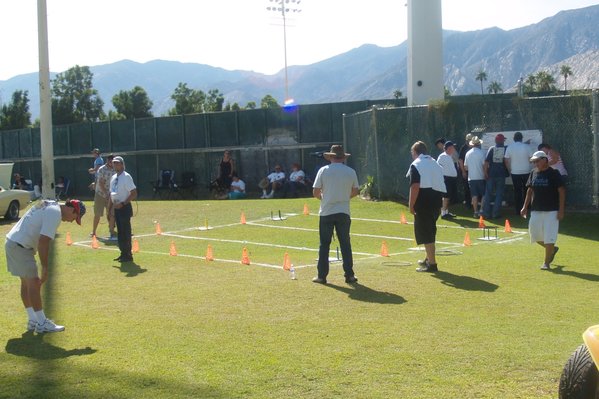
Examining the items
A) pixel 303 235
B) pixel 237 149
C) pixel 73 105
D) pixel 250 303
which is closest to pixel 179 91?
pixel 73 105

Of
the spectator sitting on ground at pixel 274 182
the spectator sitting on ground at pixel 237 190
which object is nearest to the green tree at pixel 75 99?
the spectator sitting on ground at pixel 237 190

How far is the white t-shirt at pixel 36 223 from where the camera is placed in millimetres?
8445

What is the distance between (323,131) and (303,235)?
43.4ft

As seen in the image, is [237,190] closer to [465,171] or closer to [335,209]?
[465,171]

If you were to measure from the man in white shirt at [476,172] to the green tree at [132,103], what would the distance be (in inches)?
2656

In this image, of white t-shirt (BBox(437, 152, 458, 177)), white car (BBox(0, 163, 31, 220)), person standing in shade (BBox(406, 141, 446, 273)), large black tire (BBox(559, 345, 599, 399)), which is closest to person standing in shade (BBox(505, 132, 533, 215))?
white t-shirt (BBox(437, 152, 458, 177))

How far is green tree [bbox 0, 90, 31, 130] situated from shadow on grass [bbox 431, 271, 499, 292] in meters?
58.8

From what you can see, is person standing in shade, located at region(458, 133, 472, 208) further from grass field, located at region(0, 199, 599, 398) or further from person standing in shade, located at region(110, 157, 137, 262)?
person standing in shade, located at region(110, 157, 137, 262)

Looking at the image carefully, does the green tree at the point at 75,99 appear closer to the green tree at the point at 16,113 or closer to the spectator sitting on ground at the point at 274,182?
the green tree at the point at 16,113

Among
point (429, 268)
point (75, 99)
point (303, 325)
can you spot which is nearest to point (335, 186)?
point (429, 268)

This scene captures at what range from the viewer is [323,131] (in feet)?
100

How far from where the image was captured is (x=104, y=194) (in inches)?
723

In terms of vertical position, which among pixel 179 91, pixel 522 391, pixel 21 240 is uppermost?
pixel 179 91

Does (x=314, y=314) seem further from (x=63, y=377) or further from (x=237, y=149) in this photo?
(x=237, y=149)
